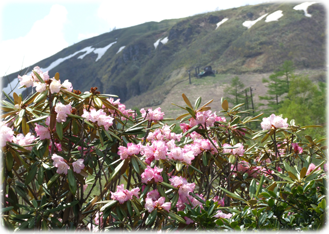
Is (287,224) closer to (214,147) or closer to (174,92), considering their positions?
(214,147)

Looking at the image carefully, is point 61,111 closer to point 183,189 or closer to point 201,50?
point 183,189

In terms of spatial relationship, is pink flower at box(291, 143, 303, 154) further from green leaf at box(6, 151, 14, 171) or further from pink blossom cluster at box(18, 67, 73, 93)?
green leaf at box(6, 151, 14, 171)

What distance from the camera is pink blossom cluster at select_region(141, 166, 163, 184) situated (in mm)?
1372

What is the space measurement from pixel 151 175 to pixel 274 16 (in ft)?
172

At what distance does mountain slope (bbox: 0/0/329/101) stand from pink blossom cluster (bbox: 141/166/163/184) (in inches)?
1448

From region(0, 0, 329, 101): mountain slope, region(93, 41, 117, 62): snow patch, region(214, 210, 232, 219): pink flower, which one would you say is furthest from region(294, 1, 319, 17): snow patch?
region(214, 210, 232, 219): pink flower

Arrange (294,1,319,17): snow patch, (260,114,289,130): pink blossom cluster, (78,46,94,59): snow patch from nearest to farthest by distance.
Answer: (260,114,289,130): pink blossom cluster → (294,1,319,17): snow patch → (78,46,94,59): snow patch

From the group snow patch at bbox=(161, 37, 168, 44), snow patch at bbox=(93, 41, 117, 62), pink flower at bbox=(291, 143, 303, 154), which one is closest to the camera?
pink flower at bbox=(291, 143, 303, 154)

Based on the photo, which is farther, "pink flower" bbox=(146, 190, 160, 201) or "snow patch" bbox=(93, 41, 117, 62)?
"snow patch" bbox=(93, 41, 117, 62)

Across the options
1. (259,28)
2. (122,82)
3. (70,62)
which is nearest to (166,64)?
(122,82)

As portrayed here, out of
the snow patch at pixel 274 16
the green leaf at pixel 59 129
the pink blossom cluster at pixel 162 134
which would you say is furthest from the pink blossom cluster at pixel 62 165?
the snow patch at pixel 274 16

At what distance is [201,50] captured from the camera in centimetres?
4716

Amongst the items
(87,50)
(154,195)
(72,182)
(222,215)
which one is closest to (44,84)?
(72,182)

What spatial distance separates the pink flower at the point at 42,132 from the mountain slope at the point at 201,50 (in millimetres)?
36835
